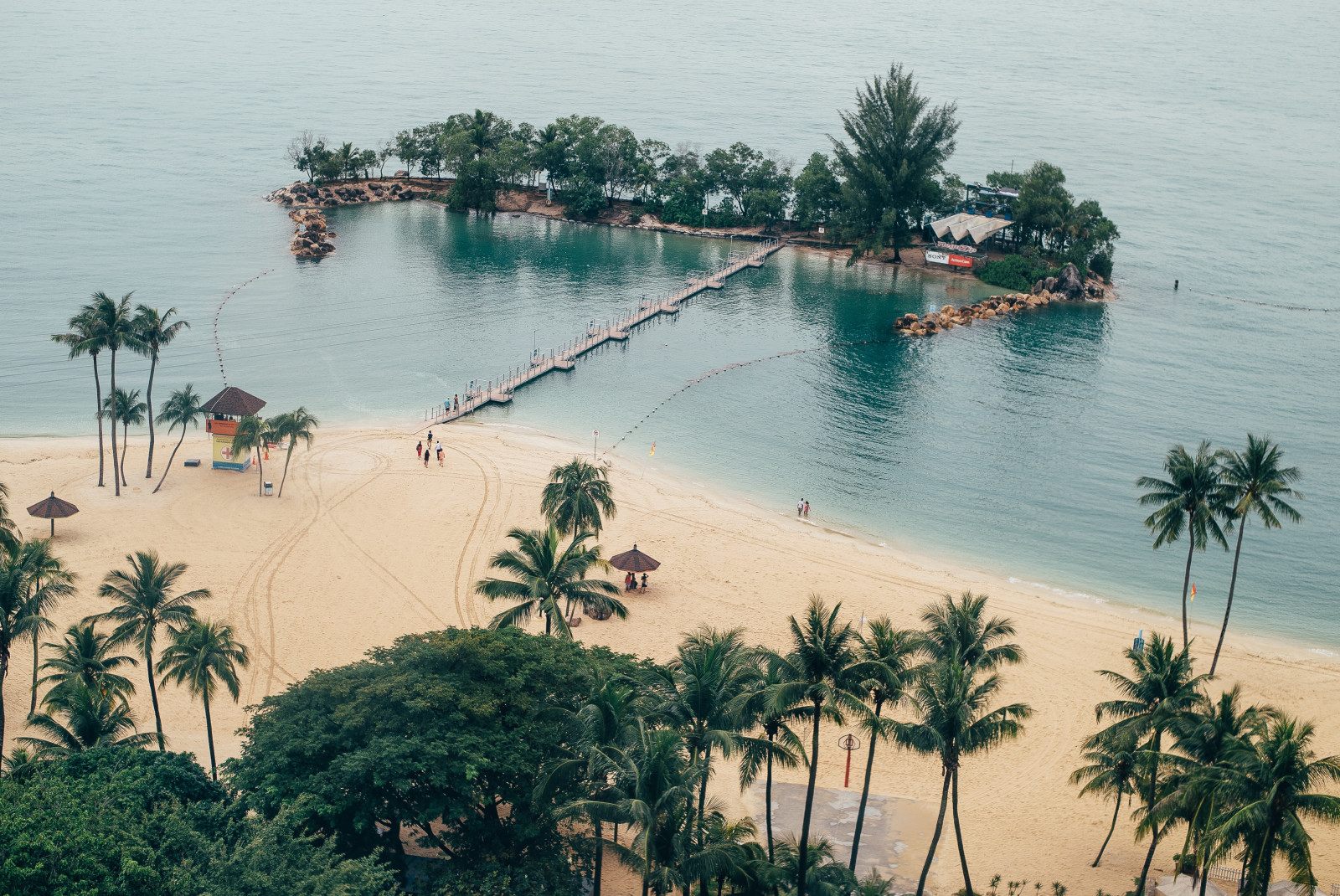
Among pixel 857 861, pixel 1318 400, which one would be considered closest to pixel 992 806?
pixel 857 861

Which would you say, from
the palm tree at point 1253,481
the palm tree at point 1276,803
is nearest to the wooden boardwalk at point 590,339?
the palm tree at point 1253,481

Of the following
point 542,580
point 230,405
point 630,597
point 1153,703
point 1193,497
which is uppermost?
point 1193,497

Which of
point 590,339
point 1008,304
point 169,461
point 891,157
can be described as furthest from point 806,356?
point 169,461

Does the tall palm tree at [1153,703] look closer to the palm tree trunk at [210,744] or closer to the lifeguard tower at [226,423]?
the palm tree trunk at [210,744]

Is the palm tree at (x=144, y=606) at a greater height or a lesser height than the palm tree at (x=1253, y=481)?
lesser

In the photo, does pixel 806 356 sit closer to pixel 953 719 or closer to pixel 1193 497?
pixel 1193 497

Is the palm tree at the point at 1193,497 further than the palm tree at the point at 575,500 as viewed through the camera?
No
